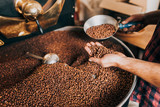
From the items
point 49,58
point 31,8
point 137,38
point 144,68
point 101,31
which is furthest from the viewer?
point 137,38

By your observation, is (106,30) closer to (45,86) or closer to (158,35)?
(158,35)

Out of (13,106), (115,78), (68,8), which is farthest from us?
(68,8)

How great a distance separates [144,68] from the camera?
2.31 feet

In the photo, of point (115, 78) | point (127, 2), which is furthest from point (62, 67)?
point (127, 2)

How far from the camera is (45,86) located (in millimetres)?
815

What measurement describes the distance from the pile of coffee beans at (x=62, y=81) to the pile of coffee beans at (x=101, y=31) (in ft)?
0.44

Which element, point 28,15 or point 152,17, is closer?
point 28,15

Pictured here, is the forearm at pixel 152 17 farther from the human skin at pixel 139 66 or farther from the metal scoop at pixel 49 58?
the metal scoop at pixel 49 58

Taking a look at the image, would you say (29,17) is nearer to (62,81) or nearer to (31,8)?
(31,8)

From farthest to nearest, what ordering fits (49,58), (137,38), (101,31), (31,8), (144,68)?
1. (137,38)
2. (101,31)
3. (49,58)
4. (31,8)
5. (144,68)

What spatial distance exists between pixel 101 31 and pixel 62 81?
0.57 metres

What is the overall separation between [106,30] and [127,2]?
1057mm

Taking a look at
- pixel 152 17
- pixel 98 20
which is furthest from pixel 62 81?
pixel 152 17

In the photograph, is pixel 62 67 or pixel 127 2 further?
pixel 127 2
